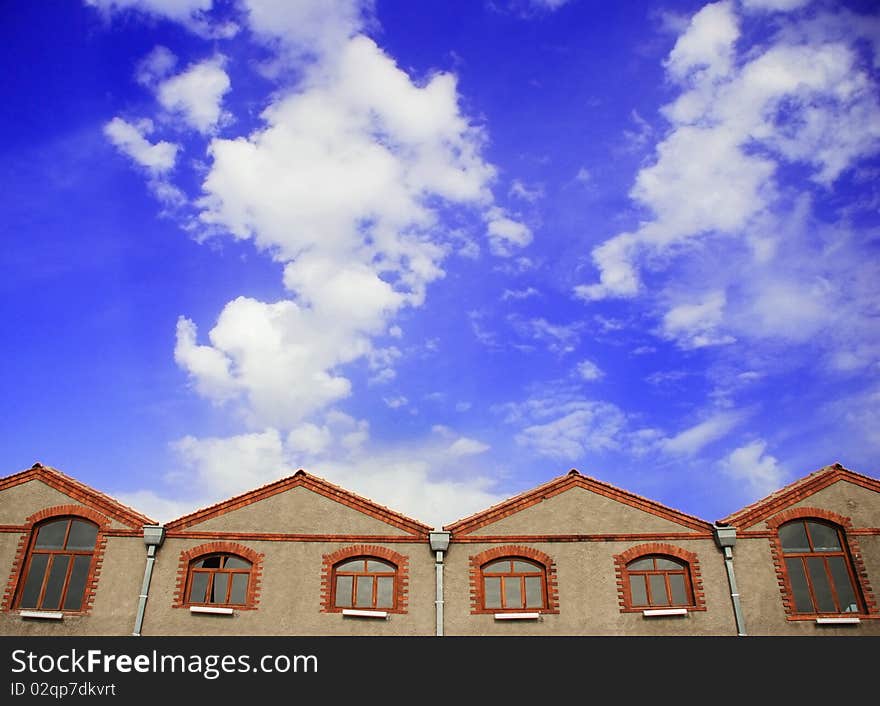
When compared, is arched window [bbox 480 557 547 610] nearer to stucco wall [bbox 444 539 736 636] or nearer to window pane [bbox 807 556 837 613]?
stucco wall [bbox 444 539 736 636]

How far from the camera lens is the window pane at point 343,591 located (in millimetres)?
20281

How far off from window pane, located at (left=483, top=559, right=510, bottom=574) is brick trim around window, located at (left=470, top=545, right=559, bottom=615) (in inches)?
5.6

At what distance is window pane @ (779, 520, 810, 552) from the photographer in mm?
20500

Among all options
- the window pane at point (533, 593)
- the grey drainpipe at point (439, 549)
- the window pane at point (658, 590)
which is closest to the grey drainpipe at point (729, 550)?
the window pane at point (658, 590)

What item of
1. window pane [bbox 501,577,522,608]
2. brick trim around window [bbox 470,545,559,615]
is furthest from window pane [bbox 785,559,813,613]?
window pane [bbox 501,577,522,608]

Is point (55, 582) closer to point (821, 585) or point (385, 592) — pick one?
point (385, 592)

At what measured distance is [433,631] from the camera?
19.7 meters

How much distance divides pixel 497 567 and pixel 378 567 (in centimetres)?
358

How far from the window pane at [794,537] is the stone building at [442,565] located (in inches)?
1.7

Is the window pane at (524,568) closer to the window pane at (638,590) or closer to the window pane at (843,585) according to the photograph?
the window pane at (638,590)
